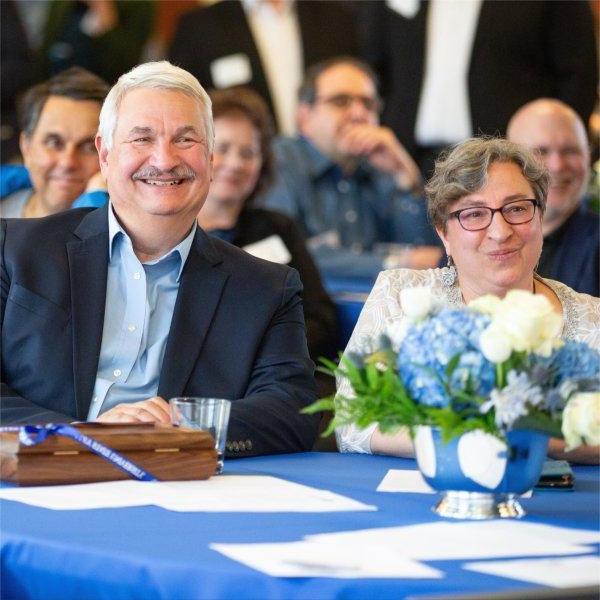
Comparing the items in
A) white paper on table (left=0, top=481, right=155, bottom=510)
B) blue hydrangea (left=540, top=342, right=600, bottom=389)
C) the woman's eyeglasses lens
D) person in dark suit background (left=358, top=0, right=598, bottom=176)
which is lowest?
white paper on table (left=0, top=481, right=155, bottom=510)

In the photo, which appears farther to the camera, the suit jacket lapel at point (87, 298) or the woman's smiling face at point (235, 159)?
the woman's smiling face at point (235, 159)

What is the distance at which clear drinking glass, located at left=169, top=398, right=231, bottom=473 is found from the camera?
2520mm

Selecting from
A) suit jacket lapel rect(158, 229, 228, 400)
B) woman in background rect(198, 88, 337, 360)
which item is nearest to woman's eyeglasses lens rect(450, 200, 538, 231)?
suit jacket lapel rect(158, 229, 228, 400)

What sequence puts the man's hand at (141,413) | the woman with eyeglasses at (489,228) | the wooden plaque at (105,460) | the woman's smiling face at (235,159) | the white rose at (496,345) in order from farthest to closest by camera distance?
the woman's smiling face at (235,159) < the woman with eyeglasses at (489,228) < the man's hand at (141,413) < the wooden plaque at (105,460) < the white rose at (496,345)

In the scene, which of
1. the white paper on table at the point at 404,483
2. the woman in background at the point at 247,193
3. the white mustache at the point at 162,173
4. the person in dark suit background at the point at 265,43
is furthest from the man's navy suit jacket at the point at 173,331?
the person in dark suit background at the point at 265,43

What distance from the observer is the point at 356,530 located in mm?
2008

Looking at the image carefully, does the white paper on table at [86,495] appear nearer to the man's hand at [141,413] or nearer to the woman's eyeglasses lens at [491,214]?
the man's hand at [141,413]

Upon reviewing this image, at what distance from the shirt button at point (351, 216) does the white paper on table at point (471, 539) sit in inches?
190

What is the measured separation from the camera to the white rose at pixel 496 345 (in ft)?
6.63

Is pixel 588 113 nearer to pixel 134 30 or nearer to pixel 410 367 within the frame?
pixel 134 30

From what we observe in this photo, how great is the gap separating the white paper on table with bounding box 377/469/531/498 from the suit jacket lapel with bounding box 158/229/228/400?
2.10 feet

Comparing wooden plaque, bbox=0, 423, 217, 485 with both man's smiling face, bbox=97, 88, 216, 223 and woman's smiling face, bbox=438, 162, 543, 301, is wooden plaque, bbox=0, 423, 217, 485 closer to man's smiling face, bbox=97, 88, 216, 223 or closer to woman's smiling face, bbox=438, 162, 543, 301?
man's smiling face, bbox=97, 88, 216, 223

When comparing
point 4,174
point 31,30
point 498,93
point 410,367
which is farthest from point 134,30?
point 410,367

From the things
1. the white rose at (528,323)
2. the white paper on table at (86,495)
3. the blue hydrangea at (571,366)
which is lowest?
the white paper on table at (86,495)
